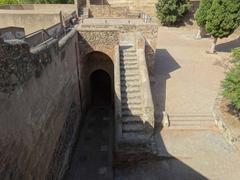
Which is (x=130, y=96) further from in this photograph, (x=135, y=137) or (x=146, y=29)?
(x=146, y=29)

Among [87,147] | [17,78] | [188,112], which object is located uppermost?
[17,78]

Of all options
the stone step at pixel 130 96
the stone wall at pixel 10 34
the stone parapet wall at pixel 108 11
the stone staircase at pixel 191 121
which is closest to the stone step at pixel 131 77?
the stone step at pixel 130 96

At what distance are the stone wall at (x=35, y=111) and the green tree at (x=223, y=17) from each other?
1120 centimetres

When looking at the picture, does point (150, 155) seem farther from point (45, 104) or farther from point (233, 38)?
point (233, 38)

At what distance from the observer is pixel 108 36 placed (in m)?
13.1

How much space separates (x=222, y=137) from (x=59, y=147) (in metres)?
7.00

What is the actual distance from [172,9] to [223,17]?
10859 mm

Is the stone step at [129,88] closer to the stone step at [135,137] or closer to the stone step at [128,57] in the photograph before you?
the stone step at [128,57]

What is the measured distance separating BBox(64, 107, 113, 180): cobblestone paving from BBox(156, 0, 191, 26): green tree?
1674cm

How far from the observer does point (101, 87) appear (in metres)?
18.5

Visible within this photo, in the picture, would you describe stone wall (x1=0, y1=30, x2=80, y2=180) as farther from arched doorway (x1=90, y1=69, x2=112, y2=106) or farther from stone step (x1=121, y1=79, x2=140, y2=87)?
arched doorway (x1=90, y1=69, x2=112, y2=106)

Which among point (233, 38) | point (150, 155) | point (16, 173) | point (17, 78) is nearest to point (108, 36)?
point (150, 155)

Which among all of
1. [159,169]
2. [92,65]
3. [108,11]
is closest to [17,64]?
[159,169]

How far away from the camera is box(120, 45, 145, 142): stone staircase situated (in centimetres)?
994
